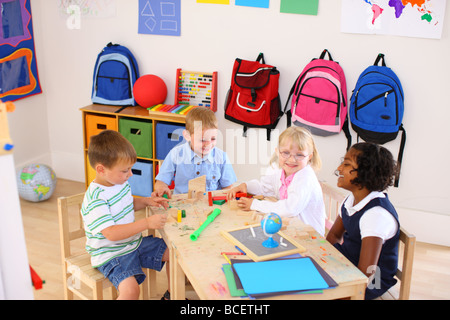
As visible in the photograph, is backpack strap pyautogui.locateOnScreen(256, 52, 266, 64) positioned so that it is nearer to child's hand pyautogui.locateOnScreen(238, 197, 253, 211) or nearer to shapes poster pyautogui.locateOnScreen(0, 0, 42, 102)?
child's hand pyautogui.locateOnScreen(238, 197, 253, 211)

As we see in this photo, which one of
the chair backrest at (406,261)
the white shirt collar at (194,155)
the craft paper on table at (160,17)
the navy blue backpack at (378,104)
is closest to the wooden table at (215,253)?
the chair backrest at (406,261)

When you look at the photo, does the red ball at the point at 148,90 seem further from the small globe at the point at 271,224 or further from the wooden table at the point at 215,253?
the small globe at the point at 271,224

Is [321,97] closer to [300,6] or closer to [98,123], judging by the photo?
[300,6]

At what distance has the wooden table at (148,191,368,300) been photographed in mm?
1444

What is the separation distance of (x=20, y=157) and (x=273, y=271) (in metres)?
2.91

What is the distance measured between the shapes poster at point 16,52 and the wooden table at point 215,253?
210 cm

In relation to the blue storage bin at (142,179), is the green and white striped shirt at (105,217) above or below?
above

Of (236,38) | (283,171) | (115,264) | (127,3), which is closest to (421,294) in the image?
(283,171)

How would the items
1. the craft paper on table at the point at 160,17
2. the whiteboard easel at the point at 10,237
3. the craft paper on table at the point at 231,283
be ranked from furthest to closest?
the craft paper on table at the point at 160,17 → the craft paper on table at the point at 231,283 → the whiteboard easel at the point at 10,237

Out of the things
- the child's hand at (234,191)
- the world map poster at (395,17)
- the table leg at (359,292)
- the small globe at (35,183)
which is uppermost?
the world map poster at (395,17)

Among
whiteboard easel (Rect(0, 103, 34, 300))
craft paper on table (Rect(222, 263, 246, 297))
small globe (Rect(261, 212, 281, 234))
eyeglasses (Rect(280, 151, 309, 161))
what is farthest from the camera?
eyeglasses (Rect(280, 151, 309, 161))

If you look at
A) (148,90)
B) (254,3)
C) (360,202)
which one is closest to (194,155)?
(360,202)

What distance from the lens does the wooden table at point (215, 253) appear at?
144 centimetres

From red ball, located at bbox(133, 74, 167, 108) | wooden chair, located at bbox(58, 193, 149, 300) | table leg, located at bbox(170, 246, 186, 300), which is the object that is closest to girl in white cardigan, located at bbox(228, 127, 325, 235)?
table leg, located at bbox(170, 246, 186, 300)
